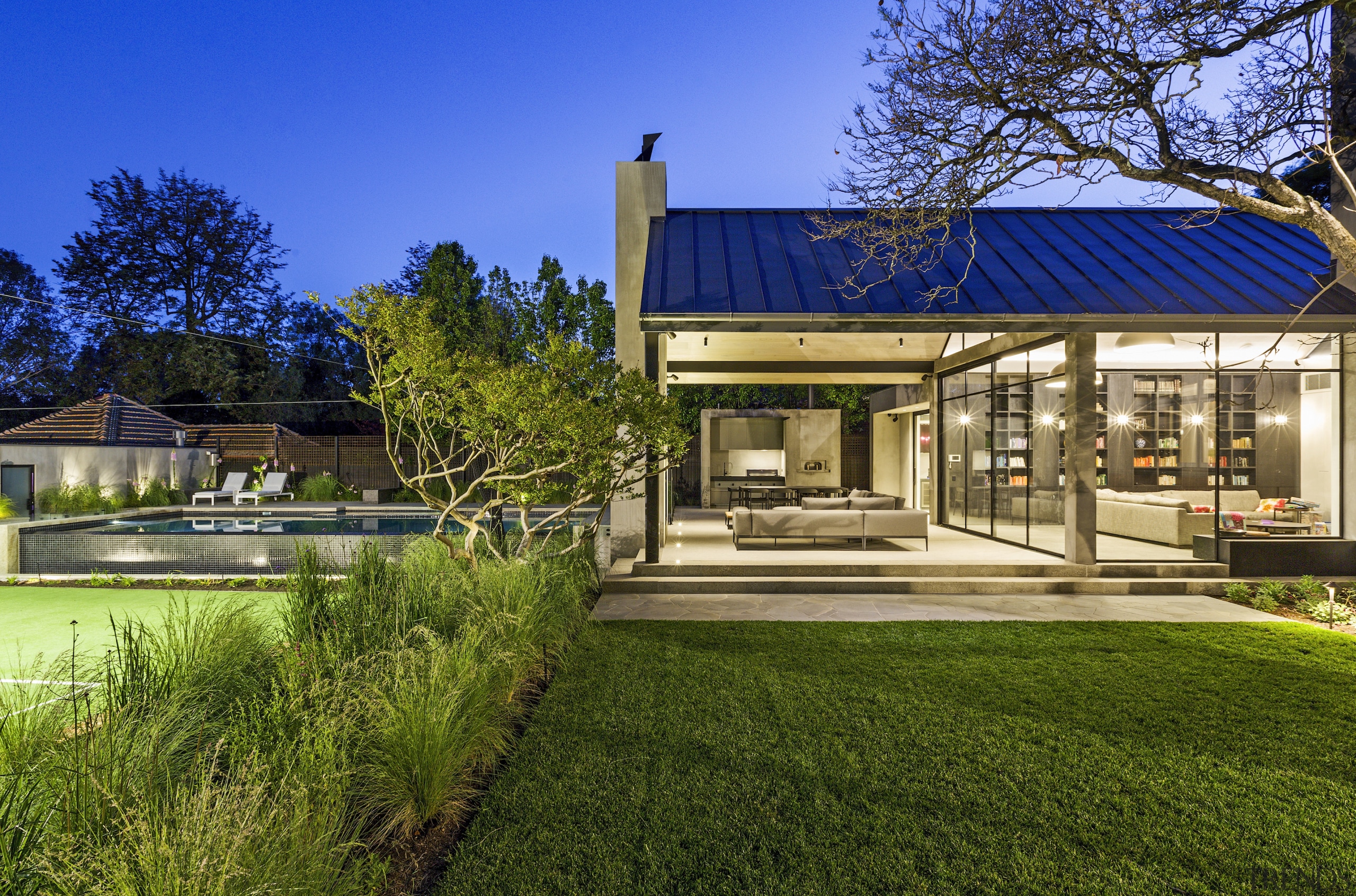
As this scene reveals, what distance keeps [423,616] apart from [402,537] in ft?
16.2

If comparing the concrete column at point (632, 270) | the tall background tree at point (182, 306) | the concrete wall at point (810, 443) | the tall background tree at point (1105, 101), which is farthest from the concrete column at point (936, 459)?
the tall background tree at point (182, 306)

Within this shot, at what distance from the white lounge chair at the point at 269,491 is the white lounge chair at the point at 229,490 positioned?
259mm

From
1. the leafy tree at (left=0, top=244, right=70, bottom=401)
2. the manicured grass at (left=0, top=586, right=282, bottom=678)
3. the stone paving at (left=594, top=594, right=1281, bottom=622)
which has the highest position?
the leafy tree at (left=0, top=244, right=70, bottom=401)

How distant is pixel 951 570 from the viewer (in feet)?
26.2

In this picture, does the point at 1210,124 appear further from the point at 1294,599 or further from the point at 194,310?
the point at 194,310

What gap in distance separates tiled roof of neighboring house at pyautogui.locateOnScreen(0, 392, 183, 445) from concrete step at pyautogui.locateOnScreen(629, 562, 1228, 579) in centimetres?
1718

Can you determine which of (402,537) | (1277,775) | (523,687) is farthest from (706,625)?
(402,537)

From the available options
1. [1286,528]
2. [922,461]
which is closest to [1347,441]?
[1286,528]

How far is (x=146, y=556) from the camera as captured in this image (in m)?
9.23

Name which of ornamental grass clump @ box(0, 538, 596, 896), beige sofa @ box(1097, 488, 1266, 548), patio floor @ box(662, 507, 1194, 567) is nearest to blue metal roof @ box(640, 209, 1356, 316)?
beige sofa @ box(1097, 488, 1266, 548)

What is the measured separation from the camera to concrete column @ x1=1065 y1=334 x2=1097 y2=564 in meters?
7.83

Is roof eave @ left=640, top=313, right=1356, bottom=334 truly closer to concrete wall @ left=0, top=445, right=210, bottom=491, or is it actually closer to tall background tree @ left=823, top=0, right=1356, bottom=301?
tall background tree @ left=823, top=0, right=1356, bottom=301

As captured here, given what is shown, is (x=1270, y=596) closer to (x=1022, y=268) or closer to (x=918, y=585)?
(x=918, y=585)

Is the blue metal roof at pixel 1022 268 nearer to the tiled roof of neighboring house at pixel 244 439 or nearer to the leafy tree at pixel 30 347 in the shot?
the tiled roof of neighboring house at pixel 244 439
